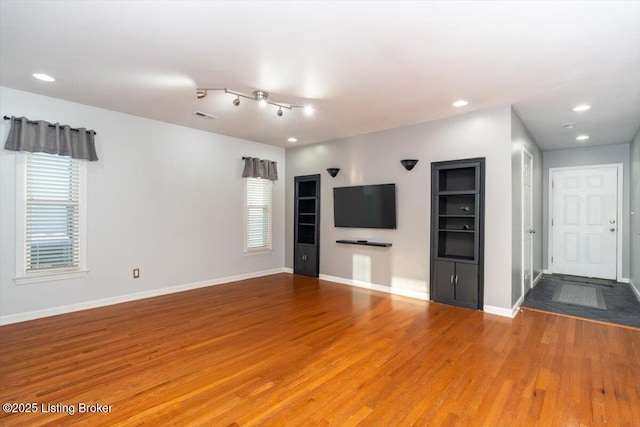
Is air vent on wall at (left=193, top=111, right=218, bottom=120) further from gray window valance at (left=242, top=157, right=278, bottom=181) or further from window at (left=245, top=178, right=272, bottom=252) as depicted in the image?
window at (left=245, top=178, right=272, bottom=252)

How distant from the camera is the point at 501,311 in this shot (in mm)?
4094

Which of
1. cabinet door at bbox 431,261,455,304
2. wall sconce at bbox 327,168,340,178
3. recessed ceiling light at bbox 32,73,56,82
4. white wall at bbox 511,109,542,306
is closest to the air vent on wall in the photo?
recessed ceiling light at bbox 32,73,56,82

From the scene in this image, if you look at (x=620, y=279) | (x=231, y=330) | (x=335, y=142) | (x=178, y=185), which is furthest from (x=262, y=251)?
(x=620, y=279)

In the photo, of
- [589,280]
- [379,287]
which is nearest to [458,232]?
[379,287]

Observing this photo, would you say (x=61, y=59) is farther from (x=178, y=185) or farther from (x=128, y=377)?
(x=128, y=377)

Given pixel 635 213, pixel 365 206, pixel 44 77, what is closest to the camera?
pixel 44 77

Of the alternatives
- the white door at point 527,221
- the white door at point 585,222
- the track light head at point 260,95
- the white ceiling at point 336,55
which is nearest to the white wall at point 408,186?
the white ceiling at point 336,55

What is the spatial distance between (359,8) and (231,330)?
10.5 feet

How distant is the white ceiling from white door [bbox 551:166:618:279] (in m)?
2.21

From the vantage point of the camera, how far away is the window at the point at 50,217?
3.78 metres

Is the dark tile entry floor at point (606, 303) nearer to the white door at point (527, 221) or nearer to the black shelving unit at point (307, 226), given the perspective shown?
the white door at point (527, 221)

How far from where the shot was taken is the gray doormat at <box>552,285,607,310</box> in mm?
4620

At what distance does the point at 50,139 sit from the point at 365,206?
4.36m

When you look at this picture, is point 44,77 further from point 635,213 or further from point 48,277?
point 635,213
